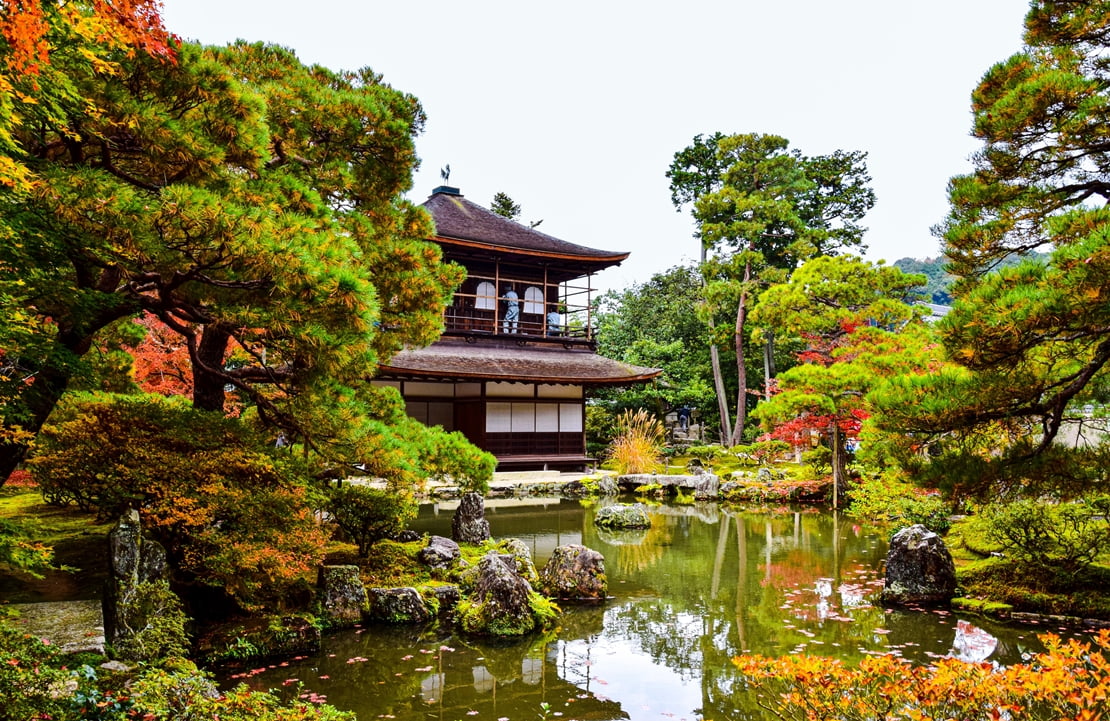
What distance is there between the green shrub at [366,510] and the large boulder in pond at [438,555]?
47 cm

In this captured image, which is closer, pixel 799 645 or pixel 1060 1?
pixel 1060 1

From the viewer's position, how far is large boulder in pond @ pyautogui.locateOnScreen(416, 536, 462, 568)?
639cm

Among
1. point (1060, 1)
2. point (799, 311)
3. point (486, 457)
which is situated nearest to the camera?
point (1060, 1)

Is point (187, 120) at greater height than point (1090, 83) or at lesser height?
lesser

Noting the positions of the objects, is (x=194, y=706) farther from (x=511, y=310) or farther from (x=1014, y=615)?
(x=511, y=310)

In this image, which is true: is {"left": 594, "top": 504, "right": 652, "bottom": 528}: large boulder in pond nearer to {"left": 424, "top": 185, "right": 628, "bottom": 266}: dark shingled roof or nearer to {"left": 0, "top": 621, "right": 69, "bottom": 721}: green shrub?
{"left": 424, "top": 185, "right": 628, "bottom": 266}: dark shingled roof

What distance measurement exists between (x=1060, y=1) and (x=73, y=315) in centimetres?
628

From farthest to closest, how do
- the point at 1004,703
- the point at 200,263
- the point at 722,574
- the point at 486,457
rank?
the point at 722,574 → the point at 486,457 → the point at 200,263 → the point at 1004,703

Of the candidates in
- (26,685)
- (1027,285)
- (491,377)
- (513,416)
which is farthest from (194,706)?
(513,416)

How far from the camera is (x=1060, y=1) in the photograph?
4219 millimetres

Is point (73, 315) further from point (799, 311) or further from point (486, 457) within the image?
point (799, 311)

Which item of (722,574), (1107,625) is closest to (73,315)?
(722,574)

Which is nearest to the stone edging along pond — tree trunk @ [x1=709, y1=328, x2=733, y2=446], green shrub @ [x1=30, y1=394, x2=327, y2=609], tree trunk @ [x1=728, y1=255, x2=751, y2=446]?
green shrub @ [x1=30, y1=394, x2=327, y2=609]

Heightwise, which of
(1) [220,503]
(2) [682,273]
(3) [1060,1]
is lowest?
(1) [220,503]
